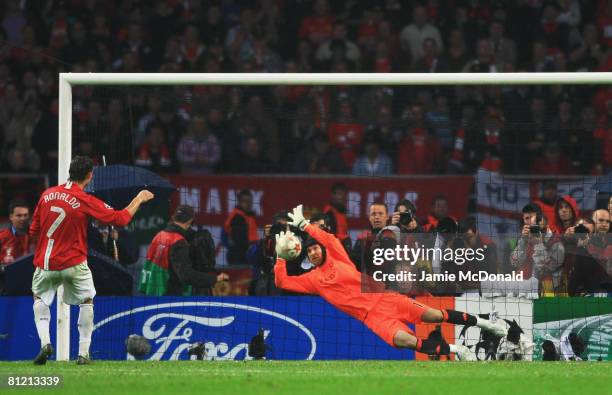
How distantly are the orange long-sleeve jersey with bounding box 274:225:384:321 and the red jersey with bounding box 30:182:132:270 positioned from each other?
213cm

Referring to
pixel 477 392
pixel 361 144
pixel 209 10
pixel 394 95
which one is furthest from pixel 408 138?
pixel 477 392

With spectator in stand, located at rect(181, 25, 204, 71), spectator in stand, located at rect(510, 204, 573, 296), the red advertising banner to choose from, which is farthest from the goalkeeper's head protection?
spectator in stand, located at rect(181, 25, 204, 71)

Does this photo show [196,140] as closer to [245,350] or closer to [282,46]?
[282,46]

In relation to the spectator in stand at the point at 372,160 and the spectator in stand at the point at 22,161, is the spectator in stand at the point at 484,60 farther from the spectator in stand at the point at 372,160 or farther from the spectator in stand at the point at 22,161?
the spectator in stand at the point at 22,161

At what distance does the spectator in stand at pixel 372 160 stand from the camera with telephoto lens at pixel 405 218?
3821 millimetres

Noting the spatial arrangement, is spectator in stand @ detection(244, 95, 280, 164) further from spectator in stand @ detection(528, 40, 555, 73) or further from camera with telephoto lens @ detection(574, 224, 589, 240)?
camera with telephoto lens @ detection(574, 224, 589, 240)

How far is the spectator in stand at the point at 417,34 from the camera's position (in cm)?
1906

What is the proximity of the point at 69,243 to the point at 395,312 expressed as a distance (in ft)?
11.0

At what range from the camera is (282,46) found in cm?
1958

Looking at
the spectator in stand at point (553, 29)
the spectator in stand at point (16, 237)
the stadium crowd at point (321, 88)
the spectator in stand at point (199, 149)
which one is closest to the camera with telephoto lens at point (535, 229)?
the stadium crowd at point (321, 88)

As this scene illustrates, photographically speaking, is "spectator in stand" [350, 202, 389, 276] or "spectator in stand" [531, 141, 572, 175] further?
"spectator in stand" [531, 141, 572, 175]

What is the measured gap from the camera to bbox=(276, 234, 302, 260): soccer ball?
12.5 m

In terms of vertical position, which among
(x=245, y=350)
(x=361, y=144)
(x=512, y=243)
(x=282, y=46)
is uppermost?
(x=282, y=46)

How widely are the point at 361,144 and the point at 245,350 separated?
512 cm
